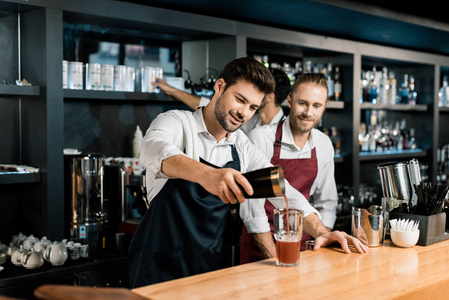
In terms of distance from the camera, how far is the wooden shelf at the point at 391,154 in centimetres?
483

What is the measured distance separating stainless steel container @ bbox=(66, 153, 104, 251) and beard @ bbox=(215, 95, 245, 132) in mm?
1112

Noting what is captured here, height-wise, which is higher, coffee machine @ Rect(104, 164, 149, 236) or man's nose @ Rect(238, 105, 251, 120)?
man's nose @ Rect(238, 105, 251, 120)

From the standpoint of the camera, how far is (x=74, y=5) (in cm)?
289

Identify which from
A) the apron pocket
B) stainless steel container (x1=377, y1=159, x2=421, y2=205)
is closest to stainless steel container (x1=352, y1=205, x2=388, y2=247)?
→ stainless steel container (x1=377, y1=159, x2=421, y2=205)

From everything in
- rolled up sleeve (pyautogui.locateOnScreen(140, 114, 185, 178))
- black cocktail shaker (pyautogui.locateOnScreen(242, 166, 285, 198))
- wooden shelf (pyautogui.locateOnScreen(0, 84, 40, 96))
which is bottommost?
black cocktail shaker (pyautogui.locateOnScreen(242, 166, 285, 198))

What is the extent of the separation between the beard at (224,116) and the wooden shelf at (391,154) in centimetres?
285

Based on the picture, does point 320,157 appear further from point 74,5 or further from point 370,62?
point 370,62

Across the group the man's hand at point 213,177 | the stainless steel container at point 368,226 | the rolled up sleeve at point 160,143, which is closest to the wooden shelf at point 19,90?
the rolled up sleeve at point 160,143

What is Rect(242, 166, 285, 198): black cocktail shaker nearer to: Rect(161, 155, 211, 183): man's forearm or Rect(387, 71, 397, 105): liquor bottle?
Rect(161, 155, 211, 183): man's forearm

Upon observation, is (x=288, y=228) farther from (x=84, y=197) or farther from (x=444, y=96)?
(x=444, y=96)

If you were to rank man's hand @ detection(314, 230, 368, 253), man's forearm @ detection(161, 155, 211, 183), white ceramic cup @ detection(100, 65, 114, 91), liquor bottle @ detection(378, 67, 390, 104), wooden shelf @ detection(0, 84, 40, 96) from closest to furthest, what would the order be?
man's forearm @ detection(161, 155, 211, 183), man's hand @ detection(314, 230, 368, 253), wooden shelf @ detection(0, 84, 40, 96), white ceramic cup @ detection(100, 65, 114, 91), liquor bottle @ detection(378, 67, 390, 104)

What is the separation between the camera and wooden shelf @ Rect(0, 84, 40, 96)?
9.00 feet

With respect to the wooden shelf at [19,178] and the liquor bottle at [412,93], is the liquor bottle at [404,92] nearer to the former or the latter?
the liquor bottle at [412,93]

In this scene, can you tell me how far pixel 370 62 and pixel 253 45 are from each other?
68.2 inches
